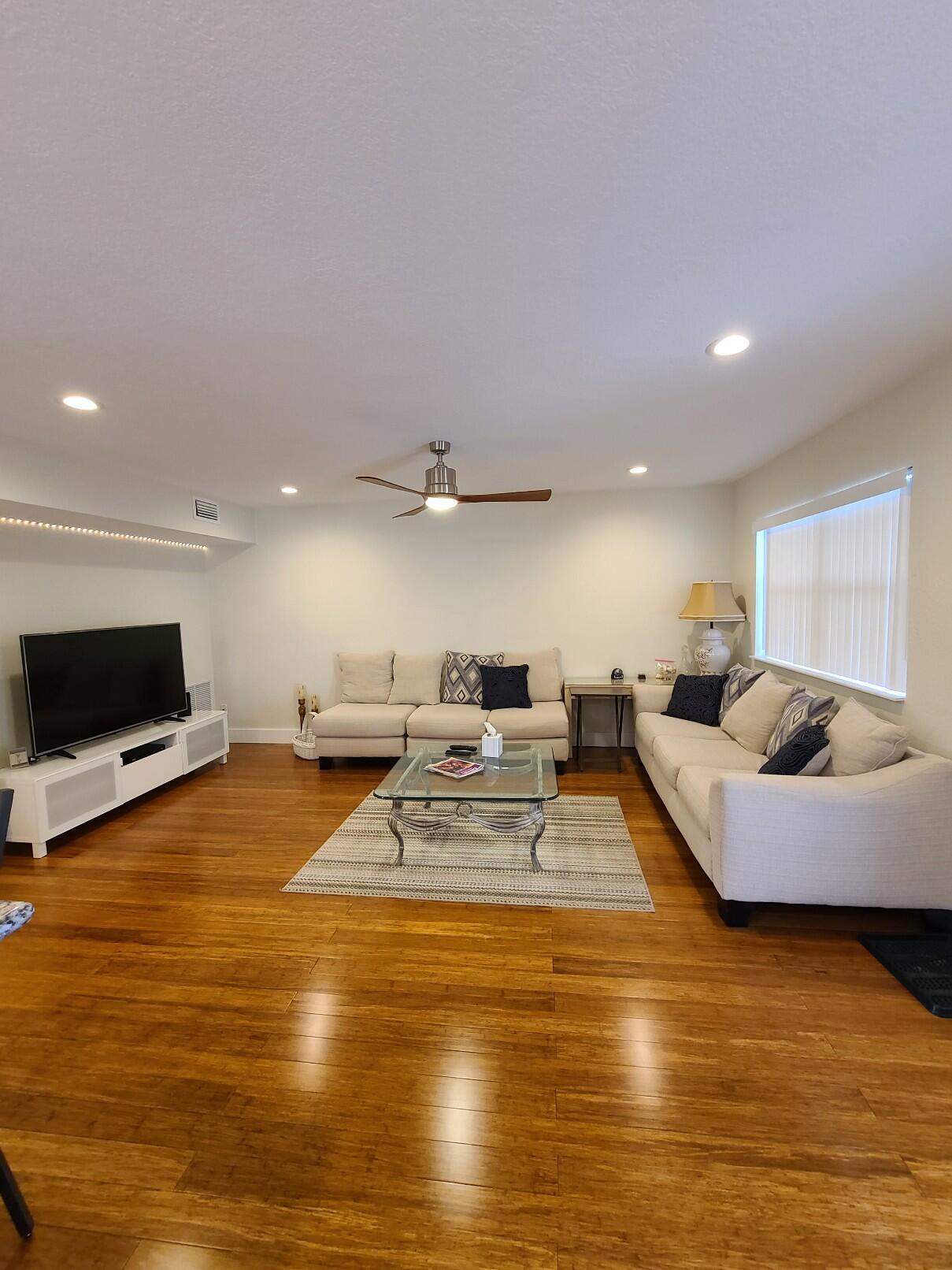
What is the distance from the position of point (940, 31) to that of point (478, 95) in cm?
81

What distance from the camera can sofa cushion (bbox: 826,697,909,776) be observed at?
2.40 metres

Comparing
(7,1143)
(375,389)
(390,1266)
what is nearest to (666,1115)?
(390,1266)

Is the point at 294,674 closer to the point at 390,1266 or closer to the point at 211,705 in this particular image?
the point at 211,705

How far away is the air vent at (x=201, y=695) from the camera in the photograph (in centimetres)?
528

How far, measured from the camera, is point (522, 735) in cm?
447

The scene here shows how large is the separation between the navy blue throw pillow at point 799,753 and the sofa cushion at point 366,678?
352cm

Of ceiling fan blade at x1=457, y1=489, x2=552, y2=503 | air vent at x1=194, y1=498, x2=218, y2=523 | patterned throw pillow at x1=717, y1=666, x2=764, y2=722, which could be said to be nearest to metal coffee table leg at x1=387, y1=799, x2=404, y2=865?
ceiling fan blade at x1=457, y1=489, x2=552, y2=503

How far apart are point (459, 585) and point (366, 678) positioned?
1.30 meters

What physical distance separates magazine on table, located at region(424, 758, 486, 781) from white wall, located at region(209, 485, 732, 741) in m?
2.05

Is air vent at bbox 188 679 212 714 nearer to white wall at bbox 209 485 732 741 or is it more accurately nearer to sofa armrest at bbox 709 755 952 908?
white wall at bbox 209 485 732 741

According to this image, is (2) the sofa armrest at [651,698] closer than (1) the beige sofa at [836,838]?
No

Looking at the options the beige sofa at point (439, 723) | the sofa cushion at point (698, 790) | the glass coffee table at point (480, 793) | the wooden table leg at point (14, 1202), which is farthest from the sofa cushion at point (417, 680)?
the wooden table leg at point (14, 1202)

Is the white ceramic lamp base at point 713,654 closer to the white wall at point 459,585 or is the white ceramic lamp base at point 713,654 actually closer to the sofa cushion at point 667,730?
the white wall at point 459,585

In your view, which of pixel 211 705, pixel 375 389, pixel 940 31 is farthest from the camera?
pixel 211 705
